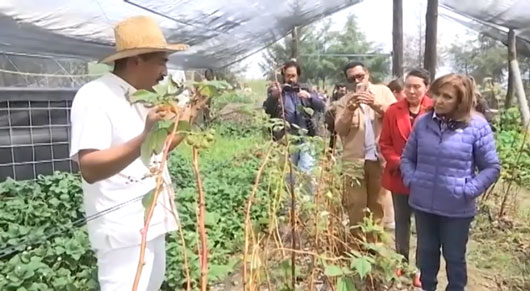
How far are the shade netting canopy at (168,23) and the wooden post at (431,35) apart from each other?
6.67ft

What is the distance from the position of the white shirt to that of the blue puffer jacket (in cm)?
148

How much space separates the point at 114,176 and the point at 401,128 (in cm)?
199

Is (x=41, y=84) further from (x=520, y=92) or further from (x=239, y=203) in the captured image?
(x=520, y=92)

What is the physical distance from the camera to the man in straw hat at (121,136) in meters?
1.68

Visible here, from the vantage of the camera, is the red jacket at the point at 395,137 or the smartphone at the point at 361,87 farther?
the smartphone at the point at 361,87

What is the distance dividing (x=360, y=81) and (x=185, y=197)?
1.32 metres

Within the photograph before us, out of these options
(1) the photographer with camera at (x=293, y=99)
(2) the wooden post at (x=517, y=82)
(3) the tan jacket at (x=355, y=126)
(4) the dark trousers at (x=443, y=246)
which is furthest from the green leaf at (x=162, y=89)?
(2) the wooden post at (x=517, y=82)

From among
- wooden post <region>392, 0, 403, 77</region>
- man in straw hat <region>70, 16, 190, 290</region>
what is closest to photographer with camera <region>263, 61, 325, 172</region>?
man in straw hat <region>70, 16, 190, 290</region>

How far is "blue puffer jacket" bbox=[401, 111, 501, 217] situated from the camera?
9.10ft

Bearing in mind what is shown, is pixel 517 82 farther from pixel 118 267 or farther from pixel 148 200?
pixel 148 200

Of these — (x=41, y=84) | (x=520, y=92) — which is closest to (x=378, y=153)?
(x=41, y=84)

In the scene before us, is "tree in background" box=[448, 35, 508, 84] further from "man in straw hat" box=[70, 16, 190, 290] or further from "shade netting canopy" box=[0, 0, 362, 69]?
"man in straw hat" box=[70, 16, 190, 290]

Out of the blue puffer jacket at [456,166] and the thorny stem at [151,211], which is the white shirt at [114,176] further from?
the blue puffer jacket at [456,166]

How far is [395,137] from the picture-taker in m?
3.38
